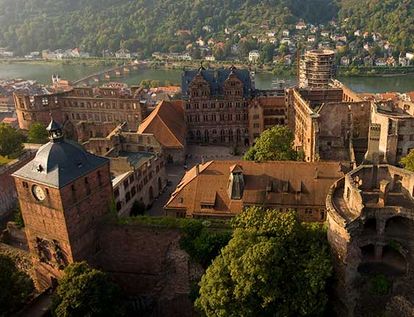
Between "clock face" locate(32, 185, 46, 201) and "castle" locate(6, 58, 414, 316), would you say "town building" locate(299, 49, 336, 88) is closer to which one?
"castle" locate(6, 58, 414, 316)

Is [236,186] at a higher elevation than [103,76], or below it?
higher

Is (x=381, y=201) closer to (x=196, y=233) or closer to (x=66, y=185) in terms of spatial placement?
(x=196, y=233)

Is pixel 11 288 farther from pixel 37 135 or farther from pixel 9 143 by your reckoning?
pixel 37 135

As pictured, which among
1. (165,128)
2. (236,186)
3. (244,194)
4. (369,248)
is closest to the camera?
(369,248)

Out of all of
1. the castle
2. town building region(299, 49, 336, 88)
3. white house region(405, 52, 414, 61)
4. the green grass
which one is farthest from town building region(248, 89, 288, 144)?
white house region(405, 52, 414, 61)

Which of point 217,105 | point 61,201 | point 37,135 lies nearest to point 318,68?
point 217,105

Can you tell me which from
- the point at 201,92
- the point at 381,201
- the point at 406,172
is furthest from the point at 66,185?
the point at 201,92

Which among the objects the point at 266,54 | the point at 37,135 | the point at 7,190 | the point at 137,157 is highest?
the point at 137,157
